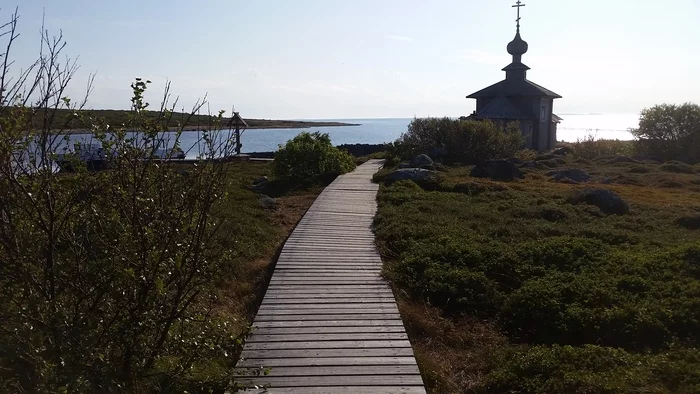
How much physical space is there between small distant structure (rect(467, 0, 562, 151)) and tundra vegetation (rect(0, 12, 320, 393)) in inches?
1488

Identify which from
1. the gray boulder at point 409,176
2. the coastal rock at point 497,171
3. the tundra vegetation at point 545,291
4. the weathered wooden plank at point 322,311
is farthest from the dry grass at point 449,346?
the coastal rock at point 497,171

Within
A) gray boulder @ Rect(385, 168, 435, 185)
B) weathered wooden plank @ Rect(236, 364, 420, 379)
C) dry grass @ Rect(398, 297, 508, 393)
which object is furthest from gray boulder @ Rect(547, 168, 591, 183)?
weathered wooden plank @ Rect(236, 364, 420, 379)

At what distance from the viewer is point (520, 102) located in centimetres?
4384

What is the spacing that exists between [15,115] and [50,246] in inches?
33.4

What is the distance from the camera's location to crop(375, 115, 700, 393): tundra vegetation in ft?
20.2

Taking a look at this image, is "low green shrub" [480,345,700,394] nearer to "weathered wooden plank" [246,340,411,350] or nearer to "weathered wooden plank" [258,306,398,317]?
"weathered wooden plank" [246,340,411,350]

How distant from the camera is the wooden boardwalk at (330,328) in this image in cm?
547

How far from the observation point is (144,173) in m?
4.51

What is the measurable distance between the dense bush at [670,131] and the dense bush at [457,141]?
15909 mm

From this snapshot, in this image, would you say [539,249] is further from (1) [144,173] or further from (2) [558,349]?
(1) [144,173]

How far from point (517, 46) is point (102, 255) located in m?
44.6

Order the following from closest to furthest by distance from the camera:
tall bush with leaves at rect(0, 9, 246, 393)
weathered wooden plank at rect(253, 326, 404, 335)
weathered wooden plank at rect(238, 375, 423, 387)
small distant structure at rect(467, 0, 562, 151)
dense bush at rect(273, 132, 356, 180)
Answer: tall bush with leaves at rect(0, 9, 246, 393), weathered wooden plank at rect(238, 375, 423, 387), weathered wooden plank at rect(253, 326, 404, 335), dense bush at rect(273, 132, 356, 180), small distant structure at rect(467, 0, 562, 151)

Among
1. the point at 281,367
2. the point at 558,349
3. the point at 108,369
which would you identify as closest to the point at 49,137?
the point at 108,369

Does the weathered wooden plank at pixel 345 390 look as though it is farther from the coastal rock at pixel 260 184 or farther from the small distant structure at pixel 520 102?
the small distant structure at pixel 520 102
